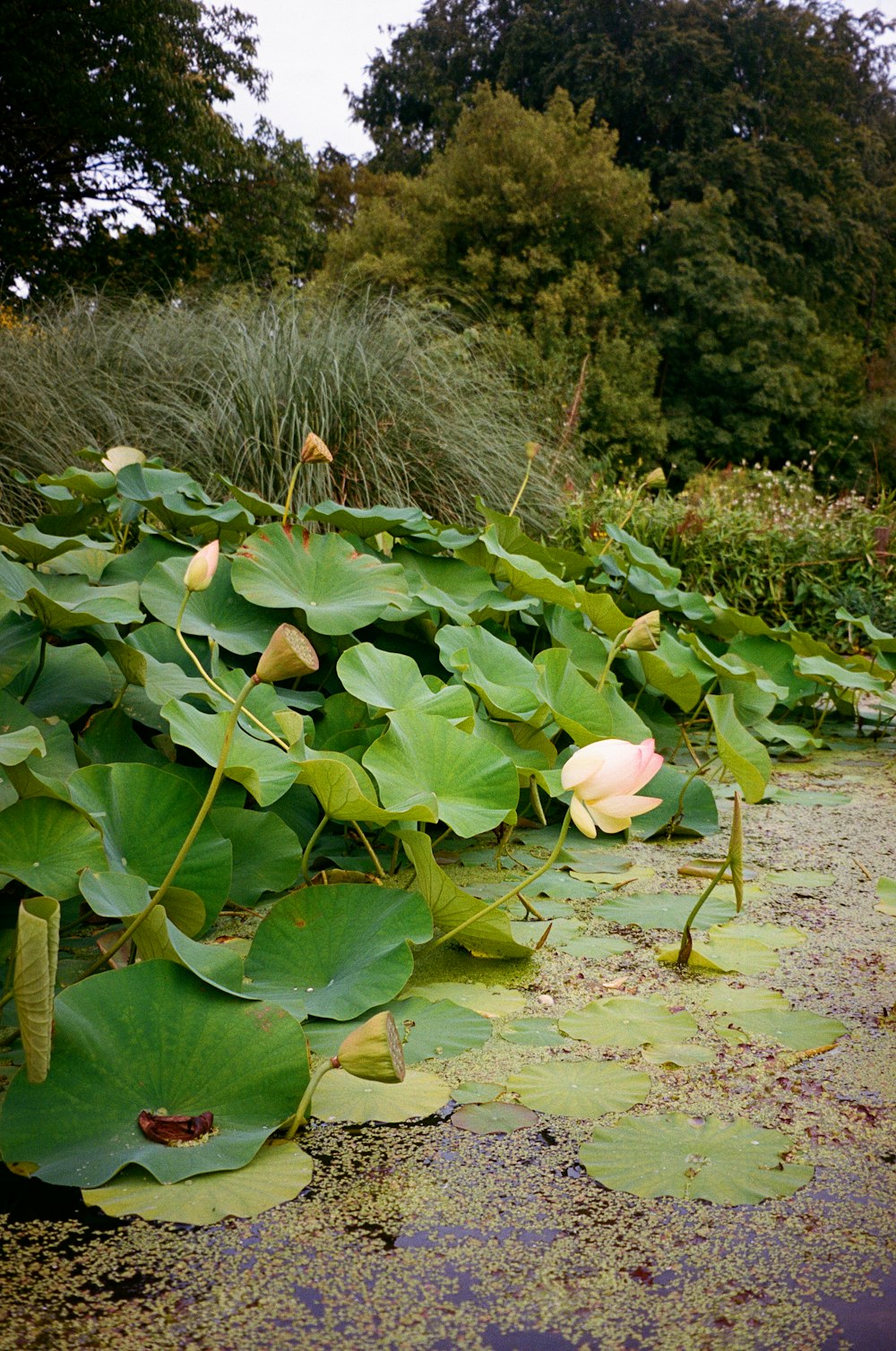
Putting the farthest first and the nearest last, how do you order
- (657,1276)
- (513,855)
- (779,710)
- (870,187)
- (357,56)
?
(357,56), (870,187), (779,710), (513,855), (657,1276)

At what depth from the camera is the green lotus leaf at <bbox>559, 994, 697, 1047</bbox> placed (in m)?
0.87

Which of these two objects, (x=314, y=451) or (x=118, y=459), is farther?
(x=118, y=459)

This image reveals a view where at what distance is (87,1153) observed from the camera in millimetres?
649

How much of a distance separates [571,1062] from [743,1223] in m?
0.22

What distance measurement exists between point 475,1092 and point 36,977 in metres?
0.36

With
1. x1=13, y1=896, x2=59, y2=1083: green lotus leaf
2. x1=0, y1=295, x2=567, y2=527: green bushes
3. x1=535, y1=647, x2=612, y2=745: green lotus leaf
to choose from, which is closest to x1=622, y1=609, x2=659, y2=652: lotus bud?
x1=535, y1=647, x2=612, y2=745: green lotus leaf

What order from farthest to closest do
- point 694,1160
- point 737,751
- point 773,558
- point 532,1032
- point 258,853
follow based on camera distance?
point 773,558
point 737,751
point 258,853
point 532,1032
point 694,1160

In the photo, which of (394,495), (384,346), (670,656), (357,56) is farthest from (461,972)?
(357,56)

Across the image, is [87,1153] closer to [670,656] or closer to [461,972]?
[461,972]

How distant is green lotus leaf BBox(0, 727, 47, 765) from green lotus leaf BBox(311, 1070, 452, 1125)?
0.35m

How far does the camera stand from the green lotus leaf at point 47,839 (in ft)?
2.81

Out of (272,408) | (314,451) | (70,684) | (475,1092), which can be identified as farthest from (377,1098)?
(272,408)

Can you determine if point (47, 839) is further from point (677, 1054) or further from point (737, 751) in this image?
point (737, 751)

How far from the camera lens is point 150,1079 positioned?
0.70 m
